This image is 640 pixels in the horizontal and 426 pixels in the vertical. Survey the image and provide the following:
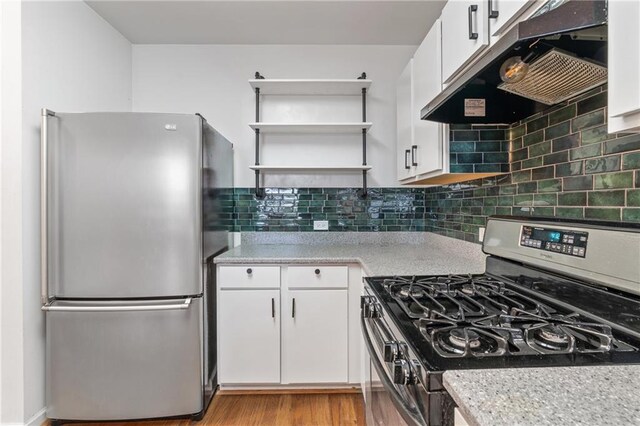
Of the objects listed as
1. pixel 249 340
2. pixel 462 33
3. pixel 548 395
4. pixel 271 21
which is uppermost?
pixel 271 21

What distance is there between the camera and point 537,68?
3.17 ft

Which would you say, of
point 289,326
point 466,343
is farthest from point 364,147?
point 466,343

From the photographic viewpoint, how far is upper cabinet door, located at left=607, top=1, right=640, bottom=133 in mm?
584

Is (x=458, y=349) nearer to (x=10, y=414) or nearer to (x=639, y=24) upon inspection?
(x=639, y=24)

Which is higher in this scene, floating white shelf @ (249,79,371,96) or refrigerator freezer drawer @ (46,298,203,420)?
floating white shelf @ (249,79,371,96)

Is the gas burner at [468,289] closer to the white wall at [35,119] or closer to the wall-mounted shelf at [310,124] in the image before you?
the wall-mounted shelf at [310,124]

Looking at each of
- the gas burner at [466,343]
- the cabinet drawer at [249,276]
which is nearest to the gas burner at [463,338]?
the gas burner at [466,343]

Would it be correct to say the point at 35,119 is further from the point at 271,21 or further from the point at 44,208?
the point at 271,21

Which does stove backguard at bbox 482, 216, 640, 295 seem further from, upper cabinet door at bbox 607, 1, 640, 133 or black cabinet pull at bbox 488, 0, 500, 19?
black cabinet pull at bbox 488, 0, 500, 19

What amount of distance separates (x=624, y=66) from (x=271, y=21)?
7.02 feet

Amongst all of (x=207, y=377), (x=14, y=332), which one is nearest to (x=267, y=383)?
(x=207, y=377)

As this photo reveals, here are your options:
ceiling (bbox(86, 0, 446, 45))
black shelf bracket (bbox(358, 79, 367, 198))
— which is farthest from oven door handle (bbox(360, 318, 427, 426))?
ceiling (bbox(86, 0, 446, 45))

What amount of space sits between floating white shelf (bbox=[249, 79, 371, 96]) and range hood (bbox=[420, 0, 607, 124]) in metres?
1.05

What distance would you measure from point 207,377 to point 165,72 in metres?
2.29
